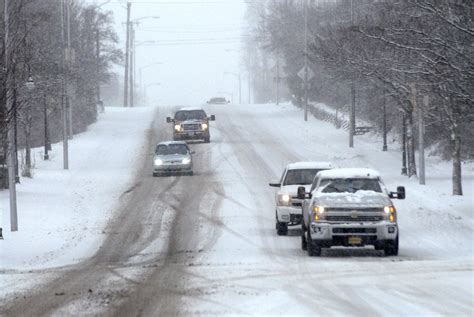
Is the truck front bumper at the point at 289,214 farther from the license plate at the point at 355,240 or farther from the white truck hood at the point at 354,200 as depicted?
the license plate at the point at 355,240

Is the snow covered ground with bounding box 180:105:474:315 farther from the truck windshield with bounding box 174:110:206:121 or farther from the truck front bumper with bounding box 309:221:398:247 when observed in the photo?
the truck windshield with bounding box 174:110:206:121

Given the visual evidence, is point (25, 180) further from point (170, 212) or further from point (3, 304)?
point (3, 304)

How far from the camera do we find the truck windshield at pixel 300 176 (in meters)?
29.6

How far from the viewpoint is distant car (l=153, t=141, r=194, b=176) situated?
4681cm

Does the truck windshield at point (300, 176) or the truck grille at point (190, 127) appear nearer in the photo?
the truck windshield at point (300, 176)

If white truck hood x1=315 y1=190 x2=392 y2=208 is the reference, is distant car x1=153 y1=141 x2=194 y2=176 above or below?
below

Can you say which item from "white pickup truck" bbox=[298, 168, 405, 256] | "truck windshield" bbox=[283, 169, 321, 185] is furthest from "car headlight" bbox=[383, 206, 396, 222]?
"truck windshield" bbox=[283, 169, 321, 185]

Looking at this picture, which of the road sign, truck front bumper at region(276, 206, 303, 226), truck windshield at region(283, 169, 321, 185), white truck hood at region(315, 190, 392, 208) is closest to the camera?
white truck hood at region(315, 190, 392, 208)

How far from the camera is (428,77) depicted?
2789cm

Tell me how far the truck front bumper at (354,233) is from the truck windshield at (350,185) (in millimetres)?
1056

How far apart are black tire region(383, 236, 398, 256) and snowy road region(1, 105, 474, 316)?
22 cm

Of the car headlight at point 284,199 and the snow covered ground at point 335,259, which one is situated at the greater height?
the car headlight at point 284,199

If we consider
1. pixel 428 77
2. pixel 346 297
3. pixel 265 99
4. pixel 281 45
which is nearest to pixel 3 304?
pixel 346 297

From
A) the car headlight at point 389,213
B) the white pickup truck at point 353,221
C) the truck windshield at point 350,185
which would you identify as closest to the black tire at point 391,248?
the white pickup truck at point 353,221
